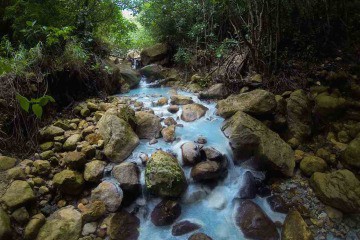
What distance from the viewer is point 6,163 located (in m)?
3.07

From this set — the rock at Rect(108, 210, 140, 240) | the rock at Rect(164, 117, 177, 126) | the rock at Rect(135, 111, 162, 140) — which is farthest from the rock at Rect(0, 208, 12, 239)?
the rock at Rect(164, 117, 177, 126)

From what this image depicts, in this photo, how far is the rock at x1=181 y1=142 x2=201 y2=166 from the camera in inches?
138

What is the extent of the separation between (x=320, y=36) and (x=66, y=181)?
16.8ft

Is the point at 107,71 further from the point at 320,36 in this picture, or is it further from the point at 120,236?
the point at 320,36

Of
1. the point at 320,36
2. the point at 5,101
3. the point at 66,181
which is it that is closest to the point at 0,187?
the point at 66,181

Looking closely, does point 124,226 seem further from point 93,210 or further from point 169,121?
point 169,121

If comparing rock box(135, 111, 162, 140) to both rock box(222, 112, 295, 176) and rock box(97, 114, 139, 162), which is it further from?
rock box(222, 112, 295, 176)

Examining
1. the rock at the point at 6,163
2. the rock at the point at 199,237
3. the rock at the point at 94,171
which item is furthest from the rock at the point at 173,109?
the rock at the point at 6,163

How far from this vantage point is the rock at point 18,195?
2.67 meters

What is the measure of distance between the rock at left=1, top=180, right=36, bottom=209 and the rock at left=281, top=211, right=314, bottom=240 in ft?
9.27

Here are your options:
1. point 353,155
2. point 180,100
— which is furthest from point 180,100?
point 353,155

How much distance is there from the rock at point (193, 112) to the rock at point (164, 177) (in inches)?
57.2

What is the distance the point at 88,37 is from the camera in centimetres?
566

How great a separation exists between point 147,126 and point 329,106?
2.92m
